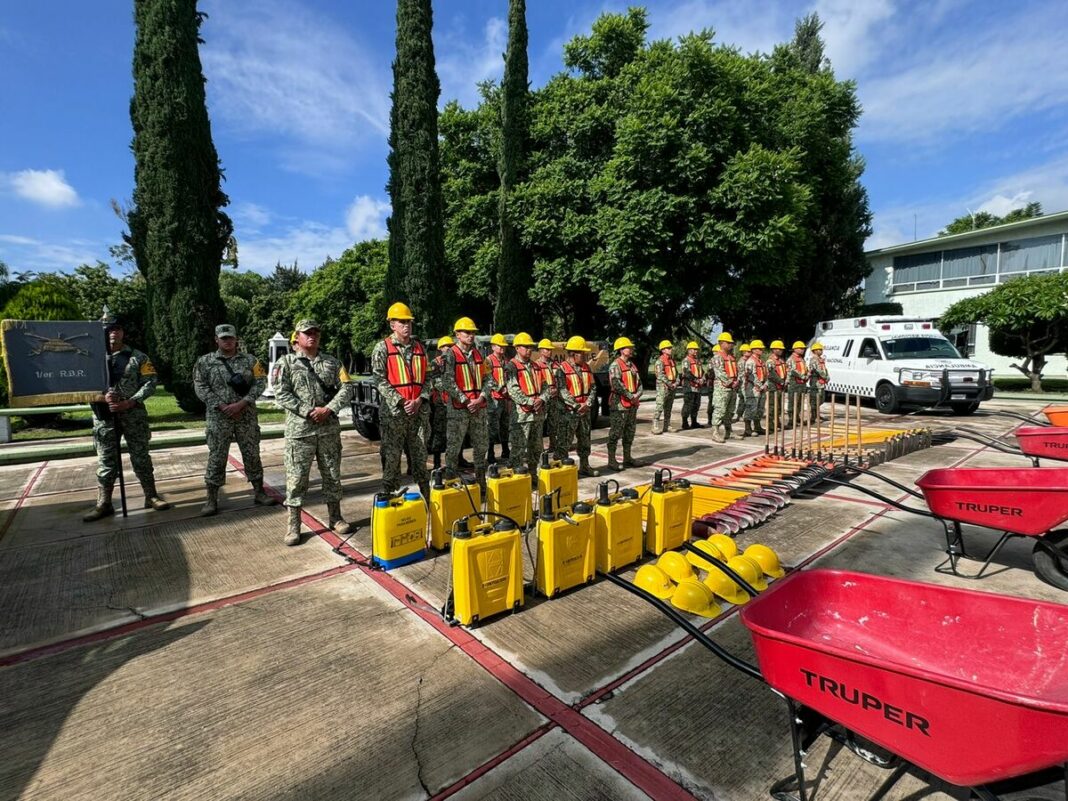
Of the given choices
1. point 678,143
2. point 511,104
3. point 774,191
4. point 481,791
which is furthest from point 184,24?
point 481,791

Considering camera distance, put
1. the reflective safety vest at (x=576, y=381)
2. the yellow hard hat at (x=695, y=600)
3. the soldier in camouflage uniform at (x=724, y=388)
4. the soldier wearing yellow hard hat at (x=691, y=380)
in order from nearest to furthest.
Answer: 1. the yellow hard hat at (x=695, y=600)
2. the reflective safety vest at (x=576, y=381)
3. the soldier in camouflage uniform at (x=724, y=388)
4. the soldier wearing yellow hard hat at (x=691, y=380)

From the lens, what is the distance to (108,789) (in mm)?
2152

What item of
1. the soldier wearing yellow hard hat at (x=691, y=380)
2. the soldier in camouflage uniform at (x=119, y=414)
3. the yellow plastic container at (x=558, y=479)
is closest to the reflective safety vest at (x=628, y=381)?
the yellow plastic container at (x=558, y=479)

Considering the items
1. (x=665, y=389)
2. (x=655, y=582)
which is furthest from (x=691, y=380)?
(x=655, y=582)

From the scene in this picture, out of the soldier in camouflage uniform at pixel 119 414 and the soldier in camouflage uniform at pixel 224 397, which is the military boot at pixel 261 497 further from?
A: the soldier in camouflage uniform at pixel 119 414

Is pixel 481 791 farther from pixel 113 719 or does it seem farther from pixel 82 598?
pixel 82 598

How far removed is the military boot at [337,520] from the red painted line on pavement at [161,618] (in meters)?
0.80

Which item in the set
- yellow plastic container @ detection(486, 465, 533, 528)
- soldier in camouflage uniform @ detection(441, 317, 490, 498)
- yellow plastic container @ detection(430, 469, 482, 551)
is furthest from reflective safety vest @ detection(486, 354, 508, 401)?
yellow plastic container @ detection(430, 469, 482, 551)

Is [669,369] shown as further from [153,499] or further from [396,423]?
[153,499]

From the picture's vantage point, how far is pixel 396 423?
5445 millimetres

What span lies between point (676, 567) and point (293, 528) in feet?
11.4

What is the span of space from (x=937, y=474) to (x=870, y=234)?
2981 cm

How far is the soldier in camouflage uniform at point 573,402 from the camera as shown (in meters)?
6.91

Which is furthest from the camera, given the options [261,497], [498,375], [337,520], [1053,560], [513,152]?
[513,152]
